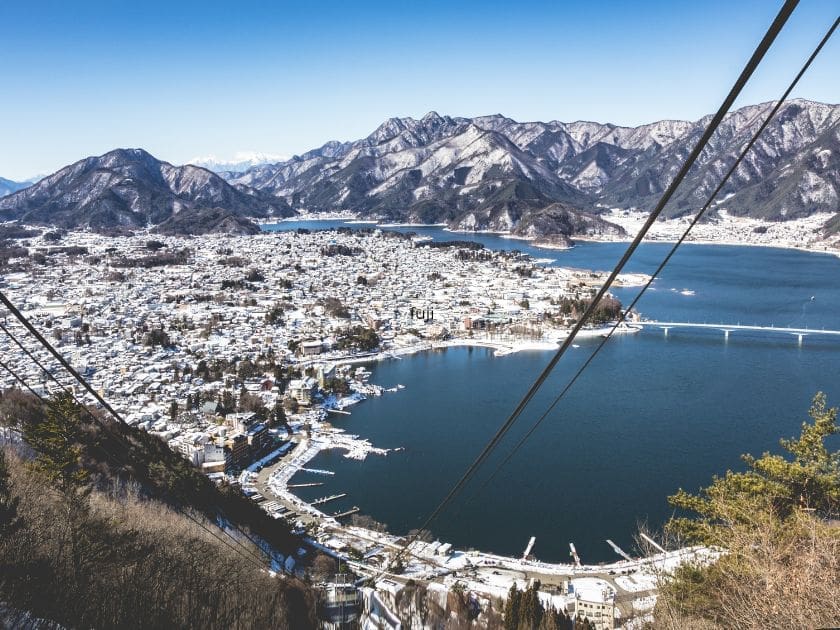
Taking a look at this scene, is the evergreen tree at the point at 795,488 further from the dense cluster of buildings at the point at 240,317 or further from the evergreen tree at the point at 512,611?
the dense cluster of buildings at the point at 240,317

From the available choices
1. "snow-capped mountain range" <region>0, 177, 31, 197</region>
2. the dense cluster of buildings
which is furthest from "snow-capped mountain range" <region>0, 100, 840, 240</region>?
"snow-capped mountain range" <region>0, 177, 31, 197</region>

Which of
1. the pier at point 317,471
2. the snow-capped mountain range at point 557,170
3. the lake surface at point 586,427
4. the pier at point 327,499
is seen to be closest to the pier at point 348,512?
the lake surface at point 586,427

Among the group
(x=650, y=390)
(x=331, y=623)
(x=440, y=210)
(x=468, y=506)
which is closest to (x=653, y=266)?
(x=650, y=390)

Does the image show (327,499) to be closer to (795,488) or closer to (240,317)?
(795,488)

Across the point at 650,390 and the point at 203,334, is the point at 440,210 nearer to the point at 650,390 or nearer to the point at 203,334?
the point at 203,334

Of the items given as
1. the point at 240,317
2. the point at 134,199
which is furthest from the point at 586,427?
the point at 134,199

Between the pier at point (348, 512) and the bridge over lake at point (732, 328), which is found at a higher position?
the bridge over lake at point (732, 328)
